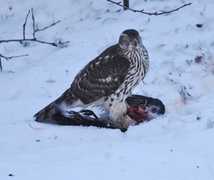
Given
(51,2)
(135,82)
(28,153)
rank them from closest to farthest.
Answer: (28,153)
(135,82)
(51,2)

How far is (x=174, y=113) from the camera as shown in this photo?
580cm

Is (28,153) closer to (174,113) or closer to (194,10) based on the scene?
(174,113)

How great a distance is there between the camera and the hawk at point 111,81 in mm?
5594

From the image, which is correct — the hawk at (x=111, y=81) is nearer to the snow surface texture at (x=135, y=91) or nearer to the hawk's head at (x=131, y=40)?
the hawk's head at (x=131, y=40)

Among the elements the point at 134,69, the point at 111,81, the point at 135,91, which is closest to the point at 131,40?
the point at 134,69

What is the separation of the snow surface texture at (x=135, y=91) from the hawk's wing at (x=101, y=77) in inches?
12.3

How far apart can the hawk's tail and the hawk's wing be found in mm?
65

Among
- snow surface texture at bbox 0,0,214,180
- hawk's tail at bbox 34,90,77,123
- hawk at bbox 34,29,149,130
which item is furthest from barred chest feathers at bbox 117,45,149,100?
hawk's tail at bbox 34,90,77,123

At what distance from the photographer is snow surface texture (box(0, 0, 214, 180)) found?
4605mm

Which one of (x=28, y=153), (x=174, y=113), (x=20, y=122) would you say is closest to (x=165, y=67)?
(x=174, y=113)

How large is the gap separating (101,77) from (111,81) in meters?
0.12

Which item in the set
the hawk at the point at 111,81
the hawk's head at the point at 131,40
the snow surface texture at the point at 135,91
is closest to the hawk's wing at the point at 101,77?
the hawk at the point at 111,81

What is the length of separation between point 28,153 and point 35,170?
1.48ft

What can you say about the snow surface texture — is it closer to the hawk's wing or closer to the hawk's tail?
the hawk's tail
